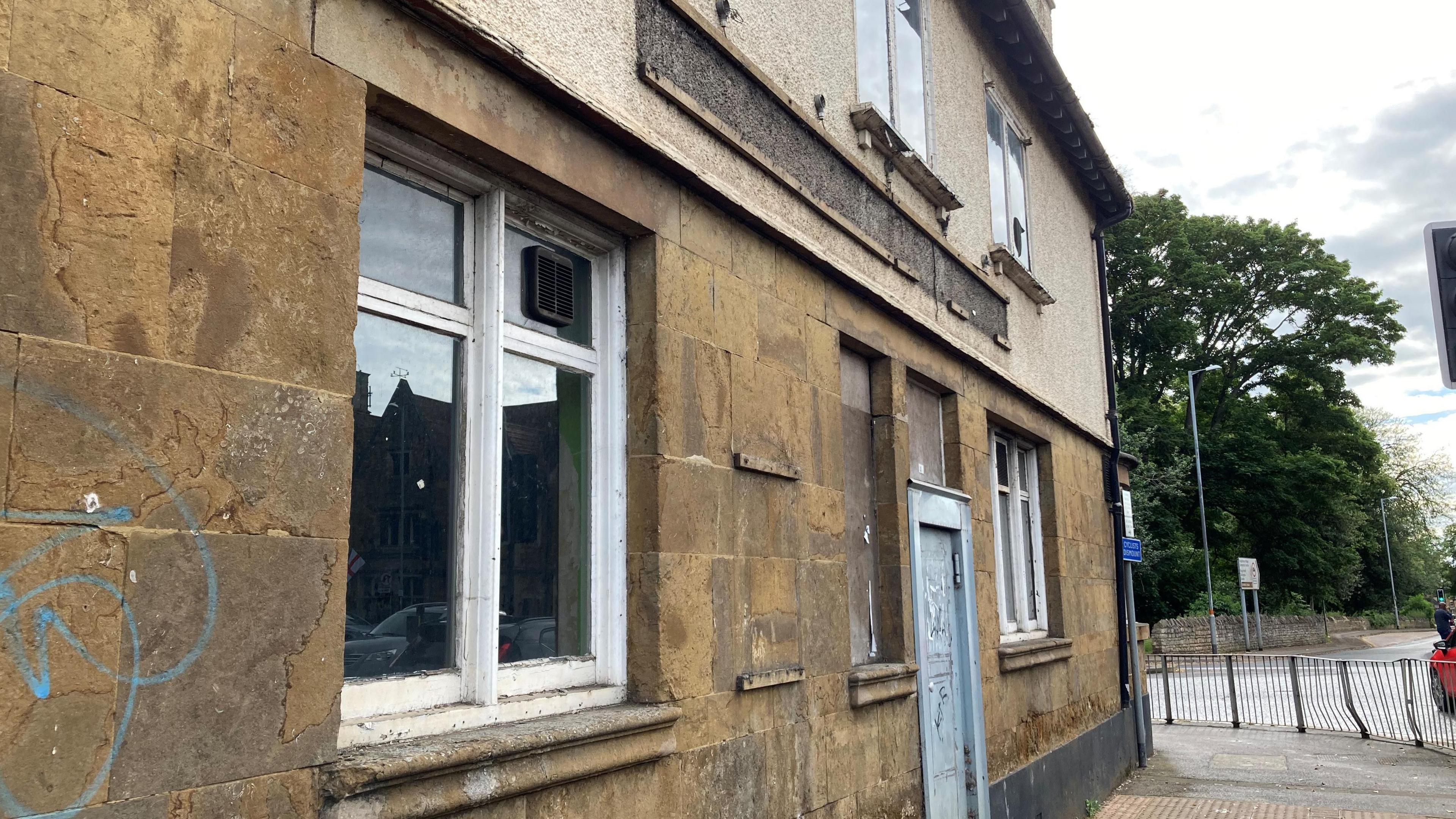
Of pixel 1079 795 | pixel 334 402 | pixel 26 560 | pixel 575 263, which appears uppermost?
pixel 575 263

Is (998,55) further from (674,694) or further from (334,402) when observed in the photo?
(334,402)

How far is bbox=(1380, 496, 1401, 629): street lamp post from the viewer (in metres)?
54.4

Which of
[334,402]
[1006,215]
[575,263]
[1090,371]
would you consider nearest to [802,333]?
[575,263]

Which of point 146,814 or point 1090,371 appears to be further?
point 1090,371

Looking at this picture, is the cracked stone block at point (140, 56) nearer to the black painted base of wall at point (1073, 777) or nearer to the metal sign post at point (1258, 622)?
the black painted base of wall at point (1073, 777)

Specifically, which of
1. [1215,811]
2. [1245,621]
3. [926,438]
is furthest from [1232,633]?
[926,438]

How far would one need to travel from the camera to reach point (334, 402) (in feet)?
9.33

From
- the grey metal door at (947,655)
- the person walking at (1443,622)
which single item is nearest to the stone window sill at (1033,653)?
the grey metal door at (947,655)

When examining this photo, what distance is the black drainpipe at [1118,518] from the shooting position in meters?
11.9

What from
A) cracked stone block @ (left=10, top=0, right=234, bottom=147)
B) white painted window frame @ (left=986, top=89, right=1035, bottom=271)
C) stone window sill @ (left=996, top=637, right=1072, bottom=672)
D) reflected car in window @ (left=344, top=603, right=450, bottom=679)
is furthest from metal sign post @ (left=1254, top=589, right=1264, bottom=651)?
cracked stone block @ (left=10, top=0, right=234, bottom=147)

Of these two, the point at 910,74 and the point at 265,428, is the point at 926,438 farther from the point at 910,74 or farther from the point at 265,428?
the point at 265,428

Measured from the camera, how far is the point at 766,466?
16.0 feet

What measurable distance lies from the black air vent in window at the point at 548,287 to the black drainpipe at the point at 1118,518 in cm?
949

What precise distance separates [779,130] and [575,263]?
5.76ft
